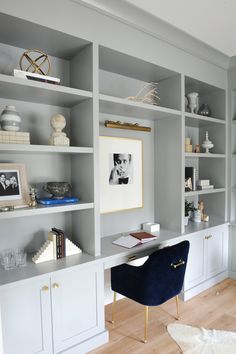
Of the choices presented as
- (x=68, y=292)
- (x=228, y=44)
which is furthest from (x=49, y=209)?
(x=228, y=44)

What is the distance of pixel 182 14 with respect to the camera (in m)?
2.06

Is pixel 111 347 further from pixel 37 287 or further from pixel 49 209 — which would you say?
pixel 49 209

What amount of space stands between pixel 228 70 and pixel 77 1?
6.88 ft

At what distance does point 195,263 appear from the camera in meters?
2.79

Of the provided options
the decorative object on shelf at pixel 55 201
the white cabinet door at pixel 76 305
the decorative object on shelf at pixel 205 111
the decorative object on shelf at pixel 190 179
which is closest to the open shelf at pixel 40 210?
the decorative object on shelf at pixel 55 201

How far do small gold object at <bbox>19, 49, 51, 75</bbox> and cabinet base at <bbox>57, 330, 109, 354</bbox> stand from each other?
200 cm

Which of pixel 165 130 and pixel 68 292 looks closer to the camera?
pixel 68 292

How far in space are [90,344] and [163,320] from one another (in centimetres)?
73

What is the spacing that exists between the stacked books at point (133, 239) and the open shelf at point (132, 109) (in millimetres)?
1175

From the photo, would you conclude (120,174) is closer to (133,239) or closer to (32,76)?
(133,239)

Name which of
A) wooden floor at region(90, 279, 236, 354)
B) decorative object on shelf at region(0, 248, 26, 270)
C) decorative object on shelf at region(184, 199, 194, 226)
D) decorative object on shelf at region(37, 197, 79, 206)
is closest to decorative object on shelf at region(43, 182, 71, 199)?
decorative object on shelf at region(37, 197, 79, 206)

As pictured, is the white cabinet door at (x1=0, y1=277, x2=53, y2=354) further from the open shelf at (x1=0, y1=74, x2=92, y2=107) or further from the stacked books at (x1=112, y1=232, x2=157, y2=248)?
the open shelf at (x1=0, y1=74, x2=92, y2=107)

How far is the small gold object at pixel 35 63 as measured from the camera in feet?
6.12

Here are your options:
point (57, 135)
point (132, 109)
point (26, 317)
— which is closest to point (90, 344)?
point (26, 317)
